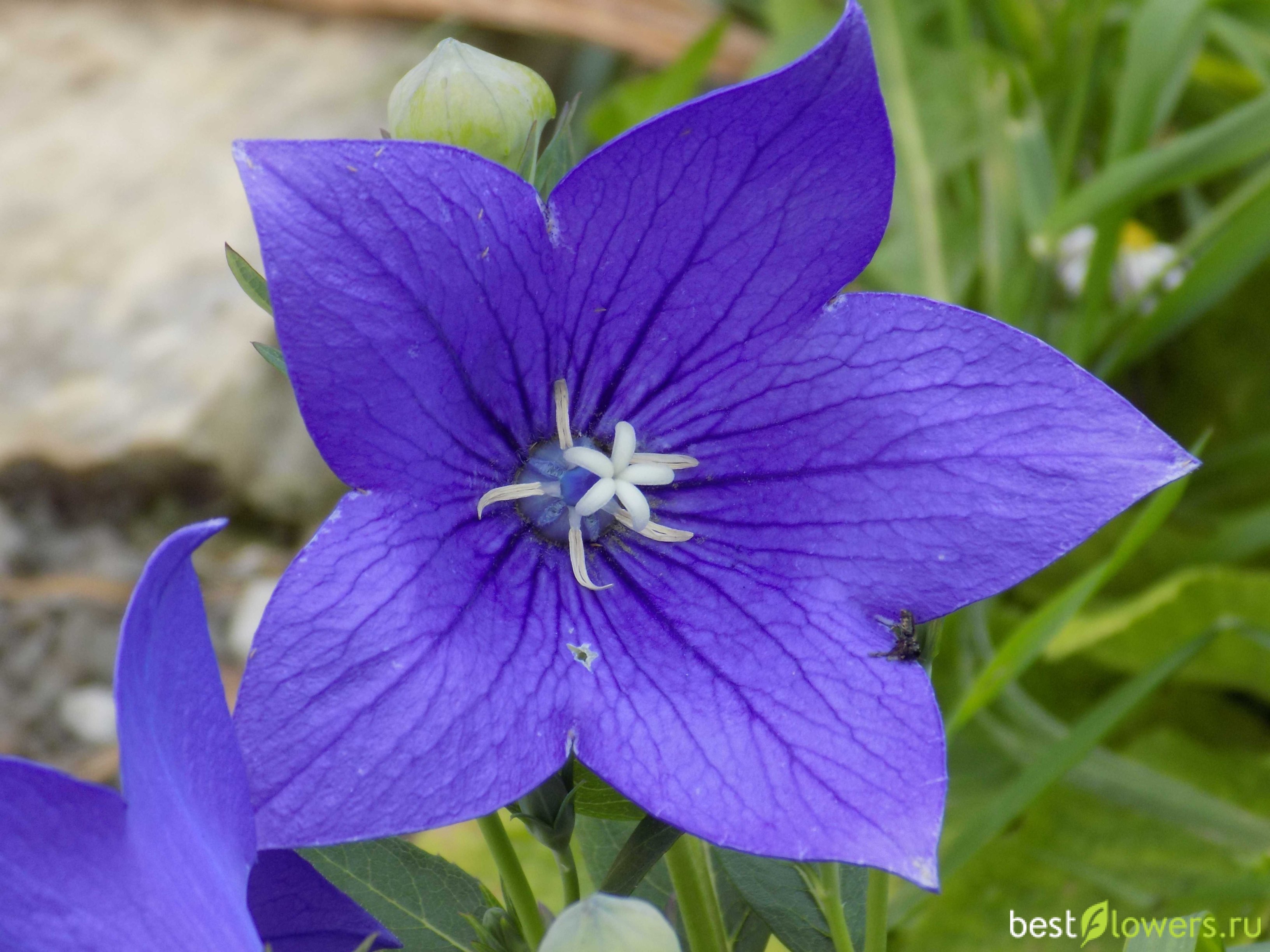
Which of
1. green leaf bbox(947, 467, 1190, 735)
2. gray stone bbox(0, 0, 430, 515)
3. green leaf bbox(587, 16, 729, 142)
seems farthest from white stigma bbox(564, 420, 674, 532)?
gray stone bbox(0, 0, 430, 515)

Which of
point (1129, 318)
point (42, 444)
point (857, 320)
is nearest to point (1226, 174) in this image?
point (1129, 318)

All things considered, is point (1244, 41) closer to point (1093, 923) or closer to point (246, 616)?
point (1093, 923)

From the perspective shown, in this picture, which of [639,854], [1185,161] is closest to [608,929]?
[639,854]

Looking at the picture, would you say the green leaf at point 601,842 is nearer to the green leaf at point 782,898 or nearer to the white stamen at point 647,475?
the green leaf at point 782,898

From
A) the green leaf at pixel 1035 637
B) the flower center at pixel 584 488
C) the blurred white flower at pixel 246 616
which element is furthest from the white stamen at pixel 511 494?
the blurred white flower at pixel 246 616

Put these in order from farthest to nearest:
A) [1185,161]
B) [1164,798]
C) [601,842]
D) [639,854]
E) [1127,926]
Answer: [1185,161], [1164,798], [1127,926], [601,842], [639,854]

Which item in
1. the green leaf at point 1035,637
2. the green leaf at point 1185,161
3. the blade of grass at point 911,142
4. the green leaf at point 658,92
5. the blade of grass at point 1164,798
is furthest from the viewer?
the green leaf at point 658,92
